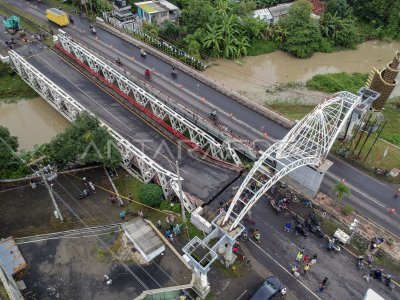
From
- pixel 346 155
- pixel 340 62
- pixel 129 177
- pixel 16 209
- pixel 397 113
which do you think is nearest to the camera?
pixel 16 209

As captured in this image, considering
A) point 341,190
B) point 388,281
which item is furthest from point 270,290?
point 341,190

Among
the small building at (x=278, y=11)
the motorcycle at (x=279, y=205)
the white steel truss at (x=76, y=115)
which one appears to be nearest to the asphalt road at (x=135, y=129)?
the white steel truss at (x=76, y=115)

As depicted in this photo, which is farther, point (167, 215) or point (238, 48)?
point (238, 48)

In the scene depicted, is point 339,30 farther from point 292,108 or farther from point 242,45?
point 292,108

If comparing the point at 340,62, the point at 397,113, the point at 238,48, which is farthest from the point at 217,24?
the point at 397,113

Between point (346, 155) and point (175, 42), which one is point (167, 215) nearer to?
point (346, 155)

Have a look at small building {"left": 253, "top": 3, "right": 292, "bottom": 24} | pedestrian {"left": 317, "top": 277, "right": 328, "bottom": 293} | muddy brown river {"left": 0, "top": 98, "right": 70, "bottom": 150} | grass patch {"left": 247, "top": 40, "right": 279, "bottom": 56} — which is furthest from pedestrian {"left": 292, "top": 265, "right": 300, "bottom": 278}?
small building {"left": 253, "top": 3, "right": 292, "bottom": 24}
